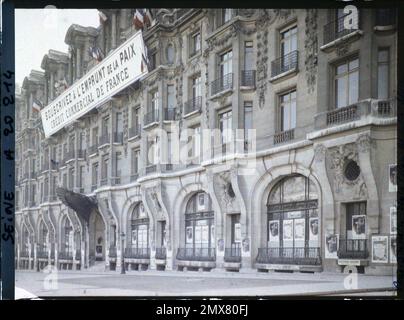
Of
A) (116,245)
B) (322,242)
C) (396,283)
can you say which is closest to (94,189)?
(116,245)

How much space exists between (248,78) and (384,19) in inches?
59.1

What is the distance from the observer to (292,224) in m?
5.15

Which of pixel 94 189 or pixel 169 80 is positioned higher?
pixel 169 80

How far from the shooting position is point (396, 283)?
16.1ft

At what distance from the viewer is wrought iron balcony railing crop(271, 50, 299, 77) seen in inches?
202

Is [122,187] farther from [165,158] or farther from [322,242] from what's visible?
[322,242]

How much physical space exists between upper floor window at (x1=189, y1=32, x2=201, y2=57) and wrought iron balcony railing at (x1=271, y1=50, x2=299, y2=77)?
2.77 feet

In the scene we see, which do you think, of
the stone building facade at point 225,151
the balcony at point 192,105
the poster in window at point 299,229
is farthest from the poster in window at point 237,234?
the balcony at point 192,105

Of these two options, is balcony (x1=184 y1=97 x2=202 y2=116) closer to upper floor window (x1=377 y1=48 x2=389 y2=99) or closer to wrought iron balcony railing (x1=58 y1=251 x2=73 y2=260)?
upper floor window (x1=377 y1=48 x2=389 y2=99)

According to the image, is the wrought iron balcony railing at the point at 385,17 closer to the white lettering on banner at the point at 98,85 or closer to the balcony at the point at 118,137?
the white lettering on banner at the point at 98,85

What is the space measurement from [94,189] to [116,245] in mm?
682

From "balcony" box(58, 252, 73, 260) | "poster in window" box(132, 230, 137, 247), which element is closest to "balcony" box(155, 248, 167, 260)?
"poster in window" box(132, 230, 137, 247)

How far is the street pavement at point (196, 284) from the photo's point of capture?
495 centimetres

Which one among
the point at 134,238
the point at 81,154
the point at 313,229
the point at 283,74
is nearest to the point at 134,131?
the point at 81,154
